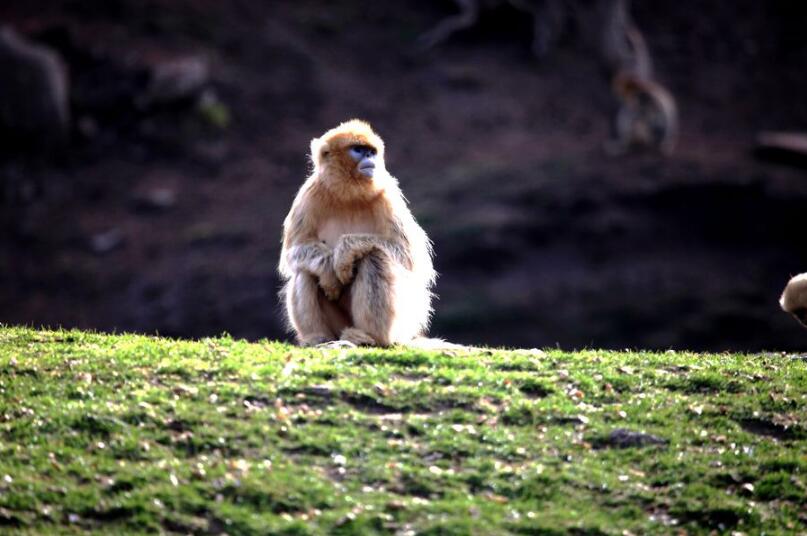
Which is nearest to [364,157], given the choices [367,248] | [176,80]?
[367,248]

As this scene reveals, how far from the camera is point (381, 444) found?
10320 mm

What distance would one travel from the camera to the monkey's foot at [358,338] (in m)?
13.0

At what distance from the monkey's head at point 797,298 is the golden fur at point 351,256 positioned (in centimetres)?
400

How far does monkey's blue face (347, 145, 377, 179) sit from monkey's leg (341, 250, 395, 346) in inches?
35.1

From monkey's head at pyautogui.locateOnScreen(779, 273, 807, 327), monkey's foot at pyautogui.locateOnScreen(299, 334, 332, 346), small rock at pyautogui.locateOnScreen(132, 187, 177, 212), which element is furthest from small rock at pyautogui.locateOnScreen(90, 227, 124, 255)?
monkey's head at pyautogui.locateOnScreen(779, 273, 807, 327)

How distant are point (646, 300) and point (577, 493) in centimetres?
2299

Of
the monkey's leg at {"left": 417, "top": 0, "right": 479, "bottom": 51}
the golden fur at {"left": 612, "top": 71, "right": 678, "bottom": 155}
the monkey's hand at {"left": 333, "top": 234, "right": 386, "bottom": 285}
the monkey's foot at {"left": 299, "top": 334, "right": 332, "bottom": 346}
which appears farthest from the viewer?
the monkey's leg at {"left": 417, "top": 0, "right": 479, "bottom": 51}

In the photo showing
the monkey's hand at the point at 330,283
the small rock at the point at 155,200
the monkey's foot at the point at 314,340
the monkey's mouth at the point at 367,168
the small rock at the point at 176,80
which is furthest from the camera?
the small rock at the point at 176,80

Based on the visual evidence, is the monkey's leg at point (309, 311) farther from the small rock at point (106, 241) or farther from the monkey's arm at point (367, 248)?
the small rock at point (106, 241)

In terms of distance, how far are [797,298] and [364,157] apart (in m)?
5.03

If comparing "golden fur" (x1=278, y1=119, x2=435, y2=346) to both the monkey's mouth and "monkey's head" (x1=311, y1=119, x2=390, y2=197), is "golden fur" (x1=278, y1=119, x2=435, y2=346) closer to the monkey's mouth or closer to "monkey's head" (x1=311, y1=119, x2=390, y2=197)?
"monkey's head" (x1=311, y1=119, x2=390, y2=197)

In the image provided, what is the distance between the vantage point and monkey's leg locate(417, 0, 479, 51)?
136ft

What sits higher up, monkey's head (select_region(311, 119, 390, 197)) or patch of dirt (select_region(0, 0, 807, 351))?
patch of dirt (select_region(0, 0, 807, 351))

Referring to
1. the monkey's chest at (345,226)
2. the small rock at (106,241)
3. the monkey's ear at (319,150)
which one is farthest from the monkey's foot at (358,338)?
the small rock at (106,241)
